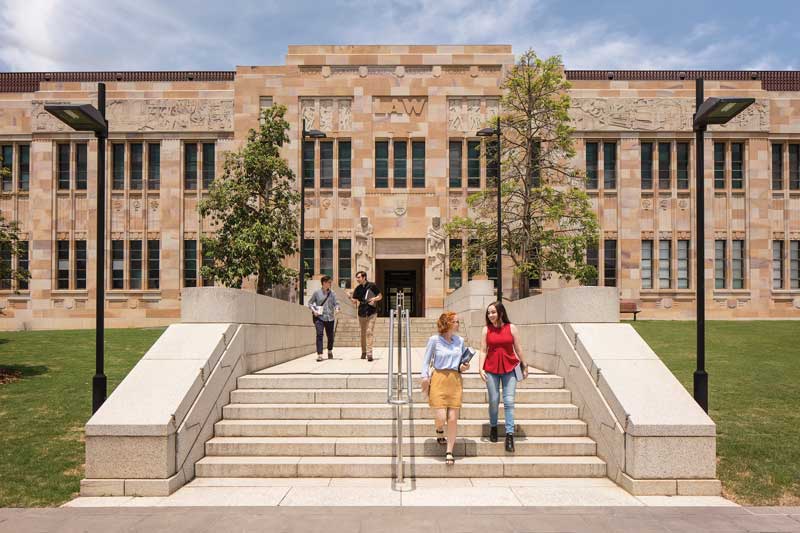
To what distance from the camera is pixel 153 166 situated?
33938mm

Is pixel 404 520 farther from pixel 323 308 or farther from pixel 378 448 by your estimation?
pixel 323 308

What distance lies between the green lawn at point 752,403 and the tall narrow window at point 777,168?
13.9 meters

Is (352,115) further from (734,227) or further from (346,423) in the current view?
(346,423)

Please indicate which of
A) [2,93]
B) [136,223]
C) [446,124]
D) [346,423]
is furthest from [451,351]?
[2,93]

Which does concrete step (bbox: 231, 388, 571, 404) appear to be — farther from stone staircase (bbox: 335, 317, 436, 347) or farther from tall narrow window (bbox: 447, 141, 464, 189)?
tall narrow window (bbox: 447, 141, 464, 189)

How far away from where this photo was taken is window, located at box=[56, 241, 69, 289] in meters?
33.8

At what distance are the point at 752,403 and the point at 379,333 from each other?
43.7ft

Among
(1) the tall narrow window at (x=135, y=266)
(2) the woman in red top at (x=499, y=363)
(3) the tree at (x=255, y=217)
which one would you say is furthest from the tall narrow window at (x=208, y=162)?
(2) the woman in red top at (x=499, y=363)

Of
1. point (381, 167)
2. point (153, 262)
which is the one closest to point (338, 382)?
point (381, 167)

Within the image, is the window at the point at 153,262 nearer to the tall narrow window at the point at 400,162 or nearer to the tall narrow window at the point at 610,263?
the tall narrow window at the point at 400,162

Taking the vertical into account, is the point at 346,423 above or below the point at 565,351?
below

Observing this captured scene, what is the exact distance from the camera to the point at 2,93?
34.6 meters

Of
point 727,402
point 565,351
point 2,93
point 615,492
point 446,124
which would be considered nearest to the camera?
point 615,492

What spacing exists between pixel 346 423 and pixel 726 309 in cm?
2984
